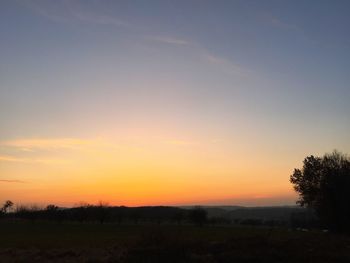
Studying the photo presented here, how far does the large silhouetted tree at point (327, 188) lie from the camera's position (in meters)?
70.4

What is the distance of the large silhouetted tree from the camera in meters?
70.4

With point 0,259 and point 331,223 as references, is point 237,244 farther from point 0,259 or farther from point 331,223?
point 331,223

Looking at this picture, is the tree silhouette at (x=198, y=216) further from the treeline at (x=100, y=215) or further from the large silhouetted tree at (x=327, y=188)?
the large silhouetted tree at (x=327, y=188)

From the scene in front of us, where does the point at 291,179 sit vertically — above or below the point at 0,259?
above

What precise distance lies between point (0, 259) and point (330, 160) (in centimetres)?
5935

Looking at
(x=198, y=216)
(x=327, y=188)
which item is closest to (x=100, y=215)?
(x=198, y=216)

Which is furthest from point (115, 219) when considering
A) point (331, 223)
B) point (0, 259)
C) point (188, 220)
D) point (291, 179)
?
point (0, 259)

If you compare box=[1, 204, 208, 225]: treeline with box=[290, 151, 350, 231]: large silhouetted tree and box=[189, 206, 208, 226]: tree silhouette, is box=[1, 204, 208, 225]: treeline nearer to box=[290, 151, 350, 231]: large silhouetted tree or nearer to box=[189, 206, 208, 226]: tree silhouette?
box=[189, 206, 208, 226]: tree silhouette

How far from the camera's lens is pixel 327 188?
2889 inches

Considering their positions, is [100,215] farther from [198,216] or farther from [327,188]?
[327,188]

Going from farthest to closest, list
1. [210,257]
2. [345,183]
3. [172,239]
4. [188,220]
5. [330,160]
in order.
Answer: [188,220]
[330,160]
[345,183]
[172,239]
[210,257]

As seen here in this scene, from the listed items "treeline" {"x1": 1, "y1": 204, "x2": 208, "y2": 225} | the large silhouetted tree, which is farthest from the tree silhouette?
the large silhouetted tree

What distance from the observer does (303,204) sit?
84.2 m

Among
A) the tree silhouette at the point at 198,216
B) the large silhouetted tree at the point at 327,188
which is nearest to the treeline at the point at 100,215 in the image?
the tree silhouette at the point at 198,216
